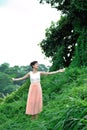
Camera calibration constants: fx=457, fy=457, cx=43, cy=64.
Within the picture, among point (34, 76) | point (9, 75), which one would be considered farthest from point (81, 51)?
point (9, 75)

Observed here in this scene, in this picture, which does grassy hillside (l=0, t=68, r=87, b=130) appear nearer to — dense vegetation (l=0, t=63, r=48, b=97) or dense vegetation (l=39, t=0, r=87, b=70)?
dense vegetation (l=39, t=0, r=87, b=70)

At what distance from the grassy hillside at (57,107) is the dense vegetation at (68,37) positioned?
3922 mm

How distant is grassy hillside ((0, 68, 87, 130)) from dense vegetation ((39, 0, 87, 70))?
3922 millimetres

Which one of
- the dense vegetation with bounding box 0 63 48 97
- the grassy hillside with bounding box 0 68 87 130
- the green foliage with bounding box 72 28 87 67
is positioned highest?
the dense vegetation with bounding box 0 63 48 97

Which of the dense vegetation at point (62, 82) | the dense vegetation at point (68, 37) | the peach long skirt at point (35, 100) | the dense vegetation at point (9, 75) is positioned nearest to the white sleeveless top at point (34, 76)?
the peach long skirt at point (35, 100)

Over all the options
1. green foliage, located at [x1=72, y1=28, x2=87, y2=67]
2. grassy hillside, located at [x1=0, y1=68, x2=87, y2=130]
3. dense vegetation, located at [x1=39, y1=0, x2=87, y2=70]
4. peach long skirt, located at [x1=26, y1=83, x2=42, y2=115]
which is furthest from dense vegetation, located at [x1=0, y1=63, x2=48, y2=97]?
peach long skirt, located at [x1=26, y1=83, x2=42, y2=115]

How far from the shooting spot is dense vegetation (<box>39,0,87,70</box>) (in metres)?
21.0

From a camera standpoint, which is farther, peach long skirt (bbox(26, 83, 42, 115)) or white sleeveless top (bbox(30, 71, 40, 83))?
peach long skirt (bbox(26, 83, 42, 115))

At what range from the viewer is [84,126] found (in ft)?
22.2

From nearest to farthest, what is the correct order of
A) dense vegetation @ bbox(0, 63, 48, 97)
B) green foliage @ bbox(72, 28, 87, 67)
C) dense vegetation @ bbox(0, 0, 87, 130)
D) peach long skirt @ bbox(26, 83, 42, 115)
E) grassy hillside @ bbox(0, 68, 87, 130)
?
grassy hillside @ bbox(0, 68, 87, 130)
dense vegetation @ bbox(0, 0, 87, 130)
peach long skirt @ bbox(26, 83, 42, 115)
green foliage @ bbox(72, 28, 87, 67)
dense vegetation @ bbox(0, 63, 48, 97)

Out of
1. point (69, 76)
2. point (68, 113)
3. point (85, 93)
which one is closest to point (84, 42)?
point (69, 76)

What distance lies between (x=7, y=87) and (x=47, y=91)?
6866 cm

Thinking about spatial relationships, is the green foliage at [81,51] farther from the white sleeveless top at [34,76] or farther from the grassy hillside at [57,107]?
the white sleeveless top at [34,76]

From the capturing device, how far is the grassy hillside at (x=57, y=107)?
7.21 metres
